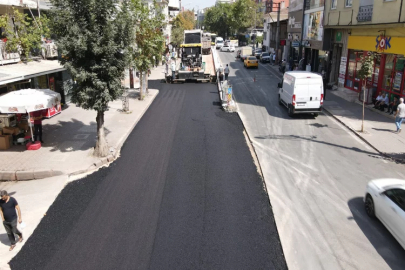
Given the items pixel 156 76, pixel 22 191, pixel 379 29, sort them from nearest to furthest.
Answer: pixel 22 191
pixel 379 29
pixel 156 76

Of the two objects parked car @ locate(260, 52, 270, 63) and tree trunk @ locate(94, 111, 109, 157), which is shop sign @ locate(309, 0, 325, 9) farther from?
tree trunk @ locate(94, 111, 109, 157)

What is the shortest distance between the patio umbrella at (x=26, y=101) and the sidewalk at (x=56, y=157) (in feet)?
6.28

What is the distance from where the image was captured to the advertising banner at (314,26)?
31834 millimetres

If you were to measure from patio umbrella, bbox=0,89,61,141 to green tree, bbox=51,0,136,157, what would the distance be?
157 cm

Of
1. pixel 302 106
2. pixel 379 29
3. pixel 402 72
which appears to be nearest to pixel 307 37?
pixel 379 29

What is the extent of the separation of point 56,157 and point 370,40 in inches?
838

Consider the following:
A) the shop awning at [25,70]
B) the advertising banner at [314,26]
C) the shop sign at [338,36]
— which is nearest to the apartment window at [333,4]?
the shop sign at [338,36]

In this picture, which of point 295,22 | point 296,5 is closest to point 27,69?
point 295,22

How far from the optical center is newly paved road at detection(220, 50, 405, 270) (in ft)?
26.6

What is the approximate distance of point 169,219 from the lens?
9.45 meters

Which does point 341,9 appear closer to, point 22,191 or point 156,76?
point 156,76

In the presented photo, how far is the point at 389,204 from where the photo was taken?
8.66 meters

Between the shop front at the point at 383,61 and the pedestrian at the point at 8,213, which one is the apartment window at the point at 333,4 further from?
the pedestrian at the point at 8,213

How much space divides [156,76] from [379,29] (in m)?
23.3
